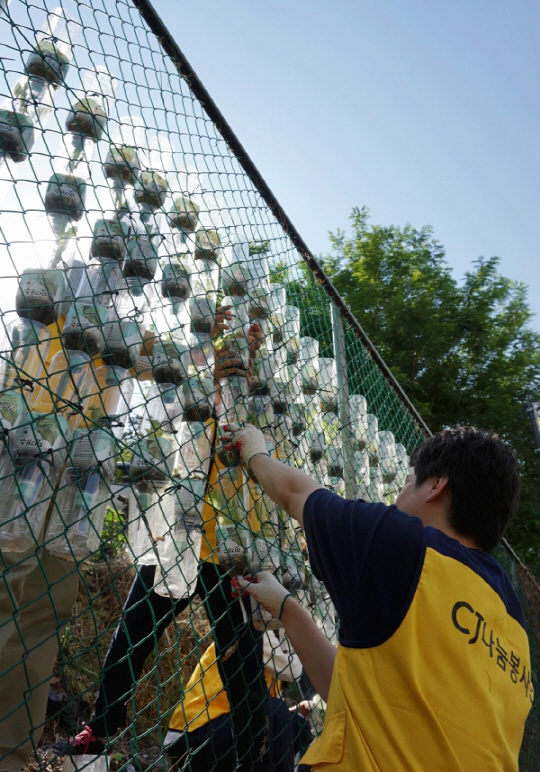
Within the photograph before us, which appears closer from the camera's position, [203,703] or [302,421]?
[203,703]

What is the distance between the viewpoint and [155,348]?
209 cm

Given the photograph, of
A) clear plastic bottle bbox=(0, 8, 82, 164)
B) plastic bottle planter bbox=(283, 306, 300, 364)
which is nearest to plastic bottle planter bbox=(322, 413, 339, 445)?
plastic bottle planter bbox=(283, 306, 300, 364)

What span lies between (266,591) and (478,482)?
670mm

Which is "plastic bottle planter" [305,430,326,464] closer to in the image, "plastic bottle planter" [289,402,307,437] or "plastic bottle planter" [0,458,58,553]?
"plastic bottle planter" [289,402,307,437]

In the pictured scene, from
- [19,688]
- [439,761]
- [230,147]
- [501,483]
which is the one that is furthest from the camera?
[230,147]

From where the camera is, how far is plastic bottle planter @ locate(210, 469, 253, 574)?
2.06 metres

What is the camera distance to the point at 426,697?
1.27 metres

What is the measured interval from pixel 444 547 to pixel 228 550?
827mm

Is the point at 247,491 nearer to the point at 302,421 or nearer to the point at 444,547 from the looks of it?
the point at 302,421

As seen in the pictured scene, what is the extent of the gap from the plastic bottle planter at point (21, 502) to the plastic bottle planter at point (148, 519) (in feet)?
0.90

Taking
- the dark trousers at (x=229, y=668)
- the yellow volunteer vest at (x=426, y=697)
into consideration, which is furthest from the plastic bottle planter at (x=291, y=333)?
the yellow volunteer vest at (x=426, y=697)

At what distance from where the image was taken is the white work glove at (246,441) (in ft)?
6.21

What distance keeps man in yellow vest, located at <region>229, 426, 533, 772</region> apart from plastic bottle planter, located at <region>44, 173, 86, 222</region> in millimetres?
992

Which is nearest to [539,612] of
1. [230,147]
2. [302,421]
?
[302,421]
